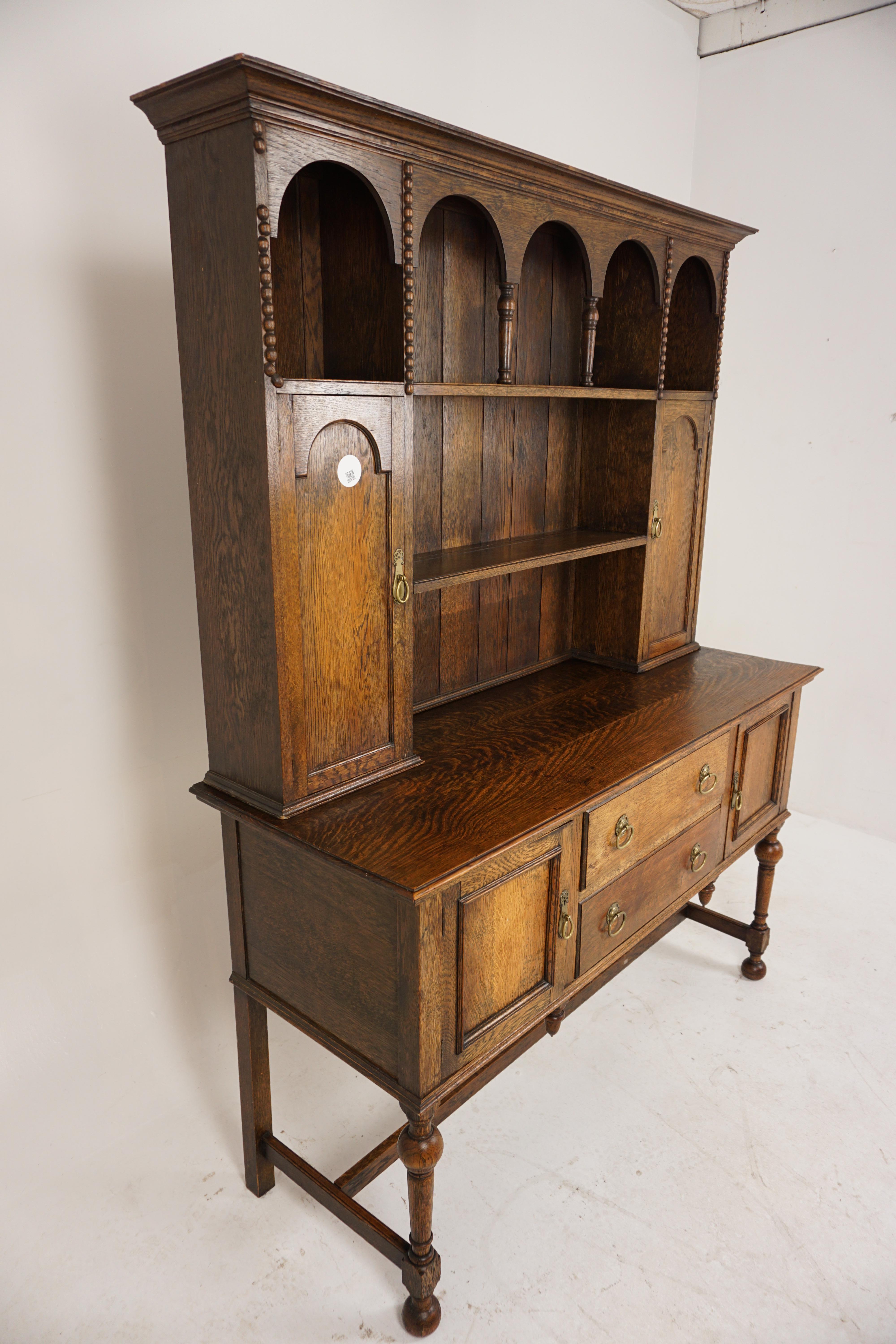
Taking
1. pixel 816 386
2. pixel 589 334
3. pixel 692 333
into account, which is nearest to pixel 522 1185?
pixel 589 334

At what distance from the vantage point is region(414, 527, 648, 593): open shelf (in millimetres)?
1995

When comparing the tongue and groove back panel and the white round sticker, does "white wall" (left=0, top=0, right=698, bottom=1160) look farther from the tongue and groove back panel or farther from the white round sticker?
the white round sticker

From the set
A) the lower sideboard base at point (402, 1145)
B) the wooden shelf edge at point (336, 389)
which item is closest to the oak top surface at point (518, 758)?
the lower sideboard base at point (402, 1145)

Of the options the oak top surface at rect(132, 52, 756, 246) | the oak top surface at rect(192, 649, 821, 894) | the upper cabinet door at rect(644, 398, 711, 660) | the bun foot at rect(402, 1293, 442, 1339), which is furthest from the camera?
the upper cabinet door at rect(644, 398, 711, 660)

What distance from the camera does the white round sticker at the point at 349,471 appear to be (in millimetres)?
1662

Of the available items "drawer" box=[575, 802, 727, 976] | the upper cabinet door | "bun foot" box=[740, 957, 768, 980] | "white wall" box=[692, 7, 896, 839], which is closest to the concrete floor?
"bun foot" box=[740, 957, 768, 980]

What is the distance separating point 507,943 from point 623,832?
15.9 inches

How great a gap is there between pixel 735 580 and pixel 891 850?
50.9 inches

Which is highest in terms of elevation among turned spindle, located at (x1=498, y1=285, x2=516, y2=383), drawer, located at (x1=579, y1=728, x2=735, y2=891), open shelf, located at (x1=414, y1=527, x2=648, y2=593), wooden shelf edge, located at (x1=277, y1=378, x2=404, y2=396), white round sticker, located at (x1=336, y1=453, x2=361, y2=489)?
turned spindle, located at (x1=498, y1=285, x2=516, y2=383)

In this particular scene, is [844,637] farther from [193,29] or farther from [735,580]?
[193,29]

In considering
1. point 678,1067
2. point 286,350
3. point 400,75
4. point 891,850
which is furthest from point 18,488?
point 891,850

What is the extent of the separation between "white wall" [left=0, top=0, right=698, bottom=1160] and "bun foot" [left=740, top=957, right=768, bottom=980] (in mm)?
1611

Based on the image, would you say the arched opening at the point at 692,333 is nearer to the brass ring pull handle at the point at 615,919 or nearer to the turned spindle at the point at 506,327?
the turned spindle at the point at 506,327

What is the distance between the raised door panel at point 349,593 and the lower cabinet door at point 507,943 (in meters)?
0.37
